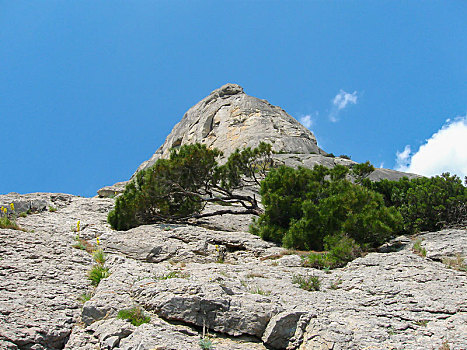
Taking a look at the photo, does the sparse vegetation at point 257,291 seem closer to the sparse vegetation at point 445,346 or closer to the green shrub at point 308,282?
the green shrub at point 308,282

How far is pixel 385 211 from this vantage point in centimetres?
1278

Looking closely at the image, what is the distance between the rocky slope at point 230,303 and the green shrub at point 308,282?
0.15 m

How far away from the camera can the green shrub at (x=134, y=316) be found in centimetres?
565

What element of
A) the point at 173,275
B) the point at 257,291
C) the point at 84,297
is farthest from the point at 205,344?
the point at 84,297

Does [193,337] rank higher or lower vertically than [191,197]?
lower

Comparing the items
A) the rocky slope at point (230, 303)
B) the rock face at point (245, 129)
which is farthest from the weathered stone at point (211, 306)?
the rock face at point (245, 129)

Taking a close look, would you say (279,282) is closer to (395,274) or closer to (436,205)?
(395,274)

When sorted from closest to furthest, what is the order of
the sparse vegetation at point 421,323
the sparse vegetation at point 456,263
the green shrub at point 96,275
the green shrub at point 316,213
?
the sparse vegetation at point 421,323 < the green shrub at point 96,275 < the sparse vegetation at point 456,263 < the green shrub at point 316,213

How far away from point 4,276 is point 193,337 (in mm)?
4445

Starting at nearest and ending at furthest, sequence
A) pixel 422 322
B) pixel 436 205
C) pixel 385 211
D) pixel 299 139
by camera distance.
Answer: pixel 422 322
pixel 385 211
pixel 436 205
pixel 299 139

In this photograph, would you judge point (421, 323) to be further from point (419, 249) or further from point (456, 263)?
point (419, 249)

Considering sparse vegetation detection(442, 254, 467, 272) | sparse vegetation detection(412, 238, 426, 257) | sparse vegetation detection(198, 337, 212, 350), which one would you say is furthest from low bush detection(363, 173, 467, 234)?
sparse vegetation detection(198, 337, 212, 350)

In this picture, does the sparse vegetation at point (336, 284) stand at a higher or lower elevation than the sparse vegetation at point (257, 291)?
higher

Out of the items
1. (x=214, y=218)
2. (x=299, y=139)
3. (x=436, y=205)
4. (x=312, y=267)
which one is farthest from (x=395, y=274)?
(x=299, y=139)
